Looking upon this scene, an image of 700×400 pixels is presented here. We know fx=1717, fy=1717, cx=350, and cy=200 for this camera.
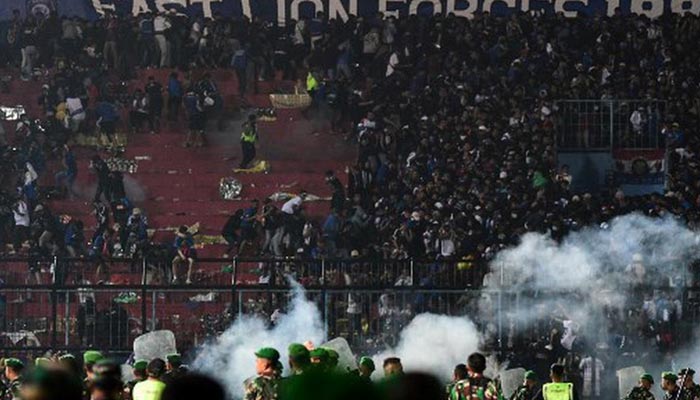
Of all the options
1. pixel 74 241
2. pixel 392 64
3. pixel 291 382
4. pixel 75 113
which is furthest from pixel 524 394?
pixel 75 113

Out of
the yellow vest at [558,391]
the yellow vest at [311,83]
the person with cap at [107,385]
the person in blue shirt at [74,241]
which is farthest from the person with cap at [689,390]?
the yellow vest at [311,83]

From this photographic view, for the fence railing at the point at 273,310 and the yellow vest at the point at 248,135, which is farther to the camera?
the yellow vest at the point at 248,135

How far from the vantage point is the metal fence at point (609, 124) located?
28938 millimetres

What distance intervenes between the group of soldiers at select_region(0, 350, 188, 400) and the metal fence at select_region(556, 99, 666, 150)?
1500cm

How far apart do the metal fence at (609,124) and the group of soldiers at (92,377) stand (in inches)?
591

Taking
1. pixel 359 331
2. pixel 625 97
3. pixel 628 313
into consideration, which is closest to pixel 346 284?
pixel 359 331

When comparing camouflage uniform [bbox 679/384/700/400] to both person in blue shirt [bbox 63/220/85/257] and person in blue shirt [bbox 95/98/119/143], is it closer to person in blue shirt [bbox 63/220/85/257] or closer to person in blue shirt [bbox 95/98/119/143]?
person in blue shirt [bbox 63/220/85/257]

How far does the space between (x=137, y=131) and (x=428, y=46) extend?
531cm

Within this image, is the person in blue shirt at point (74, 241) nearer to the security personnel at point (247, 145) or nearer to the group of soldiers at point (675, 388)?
the security personnel at point (247, 145)

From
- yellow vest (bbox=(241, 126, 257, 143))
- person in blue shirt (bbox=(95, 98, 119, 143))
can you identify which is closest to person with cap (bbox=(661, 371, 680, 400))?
yellow vest (bbox=(241, 126, 257, 143))

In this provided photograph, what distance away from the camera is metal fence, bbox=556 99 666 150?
28938 mm

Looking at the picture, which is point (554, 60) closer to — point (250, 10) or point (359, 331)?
point (250, 10)

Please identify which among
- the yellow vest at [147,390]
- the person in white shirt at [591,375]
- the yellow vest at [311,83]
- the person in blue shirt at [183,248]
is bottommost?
the person in white shirt at [591,375]

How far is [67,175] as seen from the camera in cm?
2862
